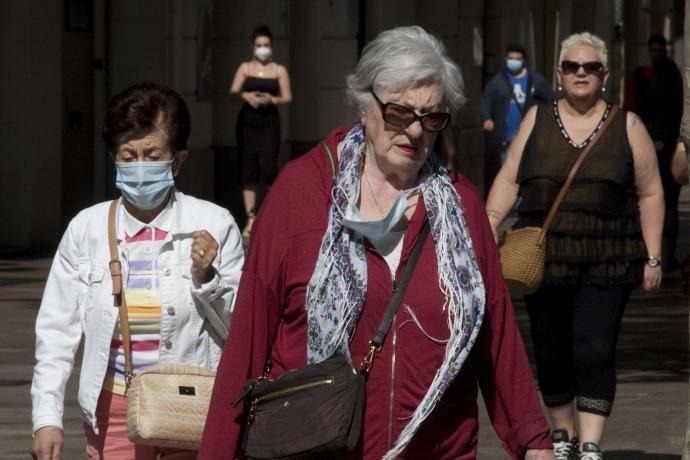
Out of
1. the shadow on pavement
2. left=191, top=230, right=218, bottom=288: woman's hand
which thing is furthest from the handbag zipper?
the shadow on pavement

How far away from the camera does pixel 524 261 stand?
7.59 metres

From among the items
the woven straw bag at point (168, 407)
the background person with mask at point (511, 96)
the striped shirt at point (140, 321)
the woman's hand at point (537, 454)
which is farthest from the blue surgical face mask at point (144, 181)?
the background person with mask at point (511, 96)

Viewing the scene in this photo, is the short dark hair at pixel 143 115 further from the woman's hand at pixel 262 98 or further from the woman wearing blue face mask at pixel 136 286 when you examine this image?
the woman's hand at pixel 262 98

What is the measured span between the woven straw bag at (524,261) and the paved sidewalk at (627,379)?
3.64 feet

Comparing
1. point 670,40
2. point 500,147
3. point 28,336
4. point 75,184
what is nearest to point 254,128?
point 75,184

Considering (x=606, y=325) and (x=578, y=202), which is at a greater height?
(x=578, y=202)

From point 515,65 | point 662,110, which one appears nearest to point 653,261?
point 662,110

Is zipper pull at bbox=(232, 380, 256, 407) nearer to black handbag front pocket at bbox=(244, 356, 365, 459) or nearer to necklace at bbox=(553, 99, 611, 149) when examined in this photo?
black handbag front pocket at bbox=(244, 356, 365, 459)

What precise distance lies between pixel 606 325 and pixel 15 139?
404 inches

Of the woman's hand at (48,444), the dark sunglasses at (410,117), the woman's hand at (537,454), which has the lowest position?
the woman's hand at (48,444)

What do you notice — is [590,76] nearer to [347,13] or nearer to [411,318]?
[411,318]

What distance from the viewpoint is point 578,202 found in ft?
25.1

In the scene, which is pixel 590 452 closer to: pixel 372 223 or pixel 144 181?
pixel 144 181

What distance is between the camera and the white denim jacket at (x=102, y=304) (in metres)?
5.08
